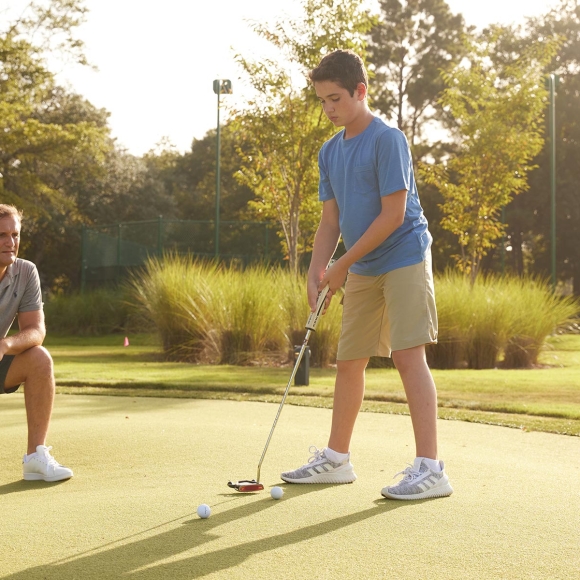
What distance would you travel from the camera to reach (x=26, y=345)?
389 centimetres

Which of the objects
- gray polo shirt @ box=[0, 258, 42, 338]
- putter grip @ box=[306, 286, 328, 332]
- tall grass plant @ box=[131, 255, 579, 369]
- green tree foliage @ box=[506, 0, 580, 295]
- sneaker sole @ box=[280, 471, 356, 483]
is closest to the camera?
sneaker sole @ box=[280, 471, 356, 483]

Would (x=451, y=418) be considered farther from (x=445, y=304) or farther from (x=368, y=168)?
(x=445, y=304)

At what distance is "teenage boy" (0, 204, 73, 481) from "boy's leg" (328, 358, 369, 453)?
115 centimetres

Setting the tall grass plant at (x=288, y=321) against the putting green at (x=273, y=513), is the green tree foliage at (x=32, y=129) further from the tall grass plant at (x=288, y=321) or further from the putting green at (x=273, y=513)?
the putting green at (x=273, y=513)

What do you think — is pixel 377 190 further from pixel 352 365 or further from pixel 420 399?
pixel 420 399

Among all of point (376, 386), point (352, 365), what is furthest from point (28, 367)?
point (376, 386)

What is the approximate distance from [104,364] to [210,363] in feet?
4.54

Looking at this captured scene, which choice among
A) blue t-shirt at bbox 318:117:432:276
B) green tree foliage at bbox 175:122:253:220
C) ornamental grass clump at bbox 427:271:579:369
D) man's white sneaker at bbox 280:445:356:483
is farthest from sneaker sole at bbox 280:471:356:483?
green tree foliage at bbox 175:122:253:220

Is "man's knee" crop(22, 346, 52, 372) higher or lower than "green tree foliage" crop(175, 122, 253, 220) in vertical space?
lower

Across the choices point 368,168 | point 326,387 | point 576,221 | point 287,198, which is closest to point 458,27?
point 576,221

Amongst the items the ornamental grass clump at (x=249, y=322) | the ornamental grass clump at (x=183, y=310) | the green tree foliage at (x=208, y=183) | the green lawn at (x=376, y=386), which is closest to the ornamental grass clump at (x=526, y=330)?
the green lawn at (x=376, y=386)

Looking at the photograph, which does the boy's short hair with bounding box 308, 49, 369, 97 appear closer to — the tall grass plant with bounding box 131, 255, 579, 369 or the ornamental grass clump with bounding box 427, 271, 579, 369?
the tall grass plant with bounding box 131, 255, 579, 369

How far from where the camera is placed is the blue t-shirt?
3607 millimetres

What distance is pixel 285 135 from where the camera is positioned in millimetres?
15953
